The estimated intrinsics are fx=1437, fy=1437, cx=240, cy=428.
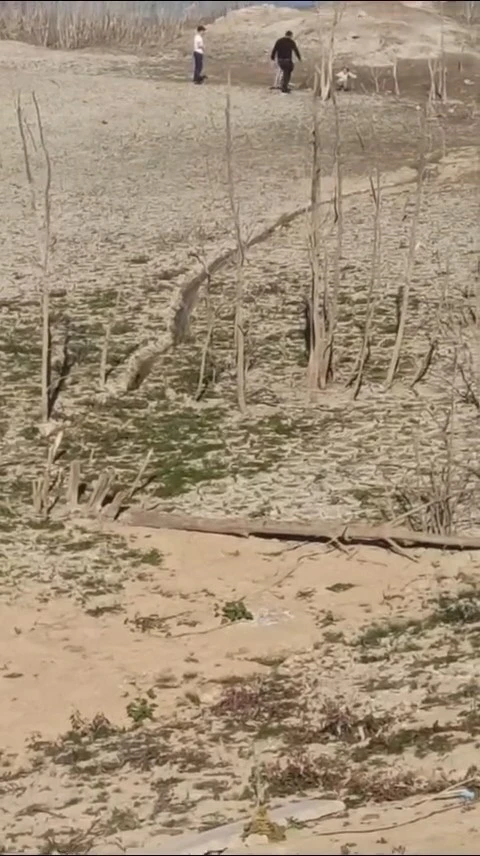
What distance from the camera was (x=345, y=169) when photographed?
63.5 feet

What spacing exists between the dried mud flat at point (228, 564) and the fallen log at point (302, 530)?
97 millimetres

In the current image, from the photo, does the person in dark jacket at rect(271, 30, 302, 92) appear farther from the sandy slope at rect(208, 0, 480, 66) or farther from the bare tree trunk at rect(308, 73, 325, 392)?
the bare tree trunk at rect(308, 73, 325, 392)

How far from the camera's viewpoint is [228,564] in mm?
8742

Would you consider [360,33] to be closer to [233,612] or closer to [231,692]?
[233,612]

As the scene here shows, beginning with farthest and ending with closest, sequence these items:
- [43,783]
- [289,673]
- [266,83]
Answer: [266,83] < [289,673] < [43,783]

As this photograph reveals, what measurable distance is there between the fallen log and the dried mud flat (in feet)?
0.32

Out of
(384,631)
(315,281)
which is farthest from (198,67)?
(384,631)

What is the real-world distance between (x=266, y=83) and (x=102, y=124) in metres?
6.73

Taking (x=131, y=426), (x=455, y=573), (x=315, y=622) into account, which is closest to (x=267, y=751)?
(x=315, y=622)

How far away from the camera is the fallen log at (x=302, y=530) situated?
28.4 ft

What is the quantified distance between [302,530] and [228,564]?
1.68 ft

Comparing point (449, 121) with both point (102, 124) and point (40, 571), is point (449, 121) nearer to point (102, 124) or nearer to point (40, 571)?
point (102, 124)

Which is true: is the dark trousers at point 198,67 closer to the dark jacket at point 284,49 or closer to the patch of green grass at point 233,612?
the dark jacket at point 284,49

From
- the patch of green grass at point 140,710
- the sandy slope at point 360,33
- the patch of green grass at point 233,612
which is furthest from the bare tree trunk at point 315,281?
the sandy slope at point 360,33
